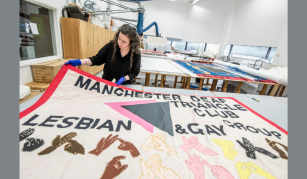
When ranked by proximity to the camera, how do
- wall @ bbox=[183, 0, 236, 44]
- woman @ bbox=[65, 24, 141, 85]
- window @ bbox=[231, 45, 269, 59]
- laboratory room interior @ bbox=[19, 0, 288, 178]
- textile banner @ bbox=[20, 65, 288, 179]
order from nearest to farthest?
textile banner @ bbox=[20, 65, 288, 179]
laboratory room interior @ bbox=[19, 0, 288, 178]
woman @ bbox=[65, 24, 141, 85]
window @ bbox=[231, 45, 269, 59]
wall @ bbox=[183, 0, 236, 44]

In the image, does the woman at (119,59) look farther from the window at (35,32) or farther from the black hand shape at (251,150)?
the window at (35,32)

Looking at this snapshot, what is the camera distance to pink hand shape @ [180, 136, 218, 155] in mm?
715

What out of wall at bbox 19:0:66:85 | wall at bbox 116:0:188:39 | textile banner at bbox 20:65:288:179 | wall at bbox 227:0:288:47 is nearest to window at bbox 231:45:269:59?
wall at bbox 227:0:288:47

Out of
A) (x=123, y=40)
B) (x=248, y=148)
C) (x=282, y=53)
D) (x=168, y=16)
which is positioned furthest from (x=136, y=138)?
(x=168, y=16)

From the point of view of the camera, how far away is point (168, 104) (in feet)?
3.75

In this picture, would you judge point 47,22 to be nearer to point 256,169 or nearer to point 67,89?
point 67,89

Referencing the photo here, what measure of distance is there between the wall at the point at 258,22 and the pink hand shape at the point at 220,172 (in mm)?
5491

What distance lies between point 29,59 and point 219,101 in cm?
280

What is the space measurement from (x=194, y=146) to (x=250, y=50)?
6584 mm

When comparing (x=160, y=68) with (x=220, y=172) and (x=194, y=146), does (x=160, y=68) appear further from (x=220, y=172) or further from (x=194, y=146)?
(x=220, y=172)

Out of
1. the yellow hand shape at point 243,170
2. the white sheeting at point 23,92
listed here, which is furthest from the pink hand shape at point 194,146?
the white sheeting at point 23,92

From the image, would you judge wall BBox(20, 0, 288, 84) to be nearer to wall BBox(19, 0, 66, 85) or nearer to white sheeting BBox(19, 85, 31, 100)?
wall BBox(19, 0, 66, 85)

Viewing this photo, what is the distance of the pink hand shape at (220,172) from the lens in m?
0.60

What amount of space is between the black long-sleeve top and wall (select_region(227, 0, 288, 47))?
5.14 metres
